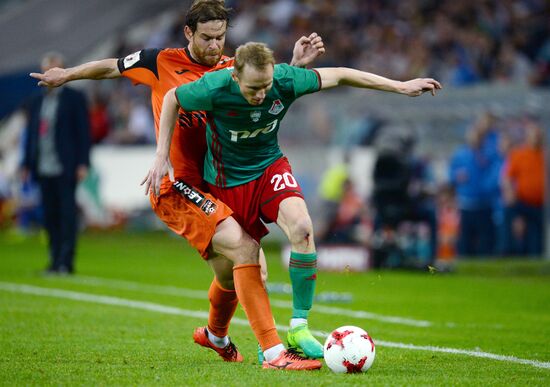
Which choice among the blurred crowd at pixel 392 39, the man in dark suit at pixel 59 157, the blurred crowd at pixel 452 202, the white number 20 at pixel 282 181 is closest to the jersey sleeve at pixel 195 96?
the white number 20 at pixel 282 181

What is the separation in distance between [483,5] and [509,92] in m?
6.84

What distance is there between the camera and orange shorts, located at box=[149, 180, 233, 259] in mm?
6844

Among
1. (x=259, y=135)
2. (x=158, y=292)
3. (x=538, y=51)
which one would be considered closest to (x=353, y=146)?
(x=538, y=51)

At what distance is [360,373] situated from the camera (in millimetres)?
6367

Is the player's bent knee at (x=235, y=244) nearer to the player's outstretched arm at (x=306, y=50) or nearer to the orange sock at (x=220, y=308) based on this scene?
the orange sock at (x=220, y=308)

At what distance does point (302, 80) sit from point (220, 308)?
166cm

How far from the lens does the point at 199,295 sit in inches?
472

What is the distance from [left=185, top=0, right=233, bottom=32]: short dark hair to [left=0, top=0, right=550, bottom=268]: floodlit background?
8.93 meters

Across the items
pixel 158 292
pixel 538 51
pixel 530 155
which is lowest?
pixel 158 292

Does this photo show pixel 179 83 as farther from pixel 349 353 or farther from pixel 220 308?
pixel 349 353

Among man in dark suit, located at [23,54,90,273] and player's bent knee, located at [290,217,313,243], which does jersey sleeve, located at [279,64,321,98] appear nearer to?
player's bent knee, located at [290,217,313,243]

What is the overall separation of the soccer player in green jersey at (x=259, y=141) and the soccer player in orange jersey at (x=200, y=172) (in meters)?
0.19

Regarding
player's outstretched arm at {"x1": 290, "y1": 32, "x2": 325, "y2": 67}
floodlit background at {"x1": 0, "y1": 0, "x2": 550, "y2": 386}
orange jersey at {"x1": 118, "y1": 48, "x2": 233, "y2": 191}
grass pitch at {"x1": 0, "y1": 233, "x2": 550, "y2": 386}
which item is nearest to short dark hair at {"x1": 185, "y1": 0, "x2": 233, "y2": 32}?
orange jersey at {"x1": 118, "y1": 48, "x2": 233, "y2": 191}

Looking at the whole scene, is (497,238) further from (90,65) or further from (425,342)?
(90,65)
